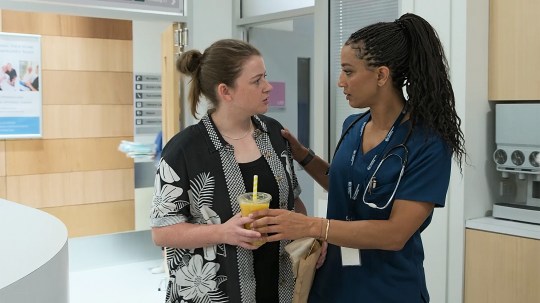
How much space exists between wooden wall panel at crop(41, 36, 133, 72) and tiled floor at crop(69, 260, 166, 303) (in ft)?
6.15

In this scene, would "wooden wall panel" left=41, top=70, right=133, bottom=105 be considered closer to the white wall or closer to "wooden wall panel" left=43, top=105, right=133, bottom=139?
"wooden wall panel" left=43, top=105, right=133, bottom=139

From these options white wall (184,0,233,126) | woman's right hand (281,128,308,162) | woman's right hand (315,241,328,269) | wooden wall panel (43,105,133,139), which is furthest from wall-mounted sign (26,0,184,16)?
woman's right hand (315,241,328,269)

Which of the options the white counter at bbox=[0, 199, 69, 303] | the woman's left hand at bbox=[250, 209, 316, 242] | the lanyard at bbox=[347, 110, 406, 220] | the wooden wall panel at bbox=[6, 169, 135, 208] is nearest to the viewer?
the white counter at bbox=[0, 199, 69, 303]

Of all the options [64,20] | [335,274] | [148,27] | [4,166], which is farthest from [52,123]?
[335,274]

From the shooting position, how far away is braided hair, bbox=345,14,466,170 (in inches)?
58.9

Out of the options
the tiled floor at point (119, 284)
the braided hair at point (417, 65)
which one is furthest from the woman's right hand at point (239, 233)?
the tiled floor at point (119, 284)

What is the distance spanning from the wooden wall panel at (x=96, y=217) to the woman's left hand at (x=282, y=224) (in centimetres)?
Answer: 416

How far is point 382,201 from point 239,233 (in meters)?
0.40

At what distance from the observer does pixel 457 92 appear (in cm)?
260

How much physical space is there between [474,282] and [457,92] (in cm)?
89

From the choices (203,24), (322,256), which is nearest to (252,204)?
(322,256)

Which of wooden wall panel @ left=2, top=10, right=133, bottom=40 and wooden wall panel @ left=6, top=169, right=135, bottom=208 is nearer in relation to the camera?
wooden wall panel @ left=2, top=10, right=133, bottom=40

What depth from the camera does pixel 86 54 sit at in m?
5.25

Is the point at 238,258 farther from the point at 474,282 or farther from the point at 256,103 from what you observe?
the point at 474,282
